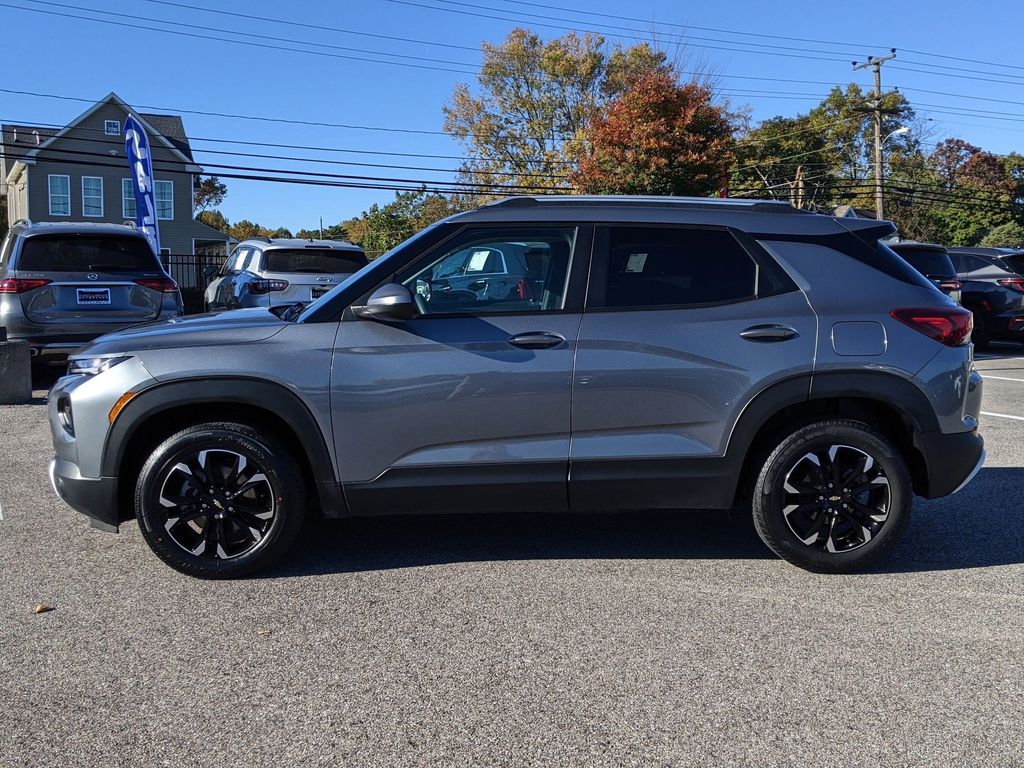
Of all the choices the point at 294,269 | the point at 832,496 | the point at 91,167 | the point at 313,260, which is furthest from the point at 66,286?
the point at 91,167

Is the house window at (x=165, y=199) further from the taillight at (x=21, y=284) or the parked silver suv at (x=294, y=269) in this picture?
the taillight at (x=21, y=284)

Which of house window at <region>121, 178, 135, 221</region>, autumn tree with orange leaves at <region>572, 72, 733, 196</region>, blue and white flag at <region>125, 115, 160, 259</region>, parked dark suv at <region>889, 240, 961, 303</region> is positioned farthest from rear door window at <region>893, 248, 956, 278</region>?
house window at <region>121, 178, 135, 221</region>

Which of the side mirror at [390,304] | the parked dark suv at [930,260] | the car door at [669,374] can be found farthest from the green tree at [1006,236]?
the side mirror at [390,304]

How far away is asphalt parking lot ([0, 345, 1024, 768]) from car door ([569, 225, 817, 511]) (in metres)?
0.48

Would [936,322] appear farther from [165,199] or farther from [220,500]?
[165,199]

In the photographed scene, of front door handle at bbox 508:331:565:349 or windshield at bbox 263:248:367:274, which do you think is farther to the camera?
windshield at bbox 263:248:367:274

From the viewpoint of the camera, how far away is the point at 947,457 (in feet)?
15.1

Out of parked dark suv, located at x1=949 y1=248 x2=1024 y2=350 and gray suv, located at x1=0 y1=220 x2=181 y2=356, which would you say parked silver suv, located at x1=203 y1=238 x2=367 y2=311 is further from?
parked dark suv, located at x1=949 y1=248 x2=1024 y2=350

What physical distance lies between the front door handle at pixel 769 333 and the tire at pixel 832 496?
451 mm

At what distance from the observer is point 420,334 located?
14.6 ft

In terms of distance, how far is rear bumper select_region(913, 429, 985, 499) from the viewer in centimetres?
460

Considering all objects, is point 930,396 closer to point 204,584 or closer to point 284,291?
point 204,584

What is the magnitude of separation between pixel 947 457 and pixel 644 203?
1.91m

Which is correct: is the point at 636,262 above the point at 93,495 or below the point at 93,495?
above
